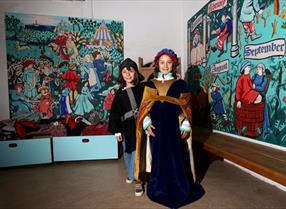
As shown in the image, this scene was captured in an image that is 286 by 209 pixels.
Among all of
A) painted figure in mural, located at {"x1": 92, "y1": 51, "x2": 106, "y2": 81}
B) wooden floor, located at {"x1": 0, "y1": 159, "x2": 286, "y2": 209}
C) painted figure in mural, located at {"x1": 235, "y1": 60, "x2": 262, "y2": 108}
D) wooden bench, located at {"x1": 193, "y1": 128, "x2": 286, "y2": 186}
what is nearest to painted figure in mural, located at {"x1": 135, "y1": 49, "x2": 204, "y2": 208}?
wooden floor, located at {"x1": 0, "y1": 159, "x2": 286, "y2": 209}

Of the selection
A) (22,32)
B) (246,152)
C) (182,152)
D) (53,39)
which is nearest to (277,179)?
(246,152)

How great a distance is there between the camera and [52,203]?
5.05 feet

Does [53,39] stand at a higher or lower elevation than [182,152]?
higher

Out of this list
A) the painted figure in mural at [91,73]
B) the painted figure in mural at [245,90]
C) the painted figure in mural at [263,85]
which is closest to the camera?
the painted figure in mural at [263,85]

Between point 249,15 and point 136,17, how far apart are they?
165cm

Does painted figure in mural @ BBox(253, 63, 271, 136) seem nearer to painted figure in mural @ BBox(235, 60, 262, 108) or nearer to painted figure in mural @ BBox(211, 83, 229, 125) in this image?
painted figure in mural @ BBox(235, 60, 262, 108)

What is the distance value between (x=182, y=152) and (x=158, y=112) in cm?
35

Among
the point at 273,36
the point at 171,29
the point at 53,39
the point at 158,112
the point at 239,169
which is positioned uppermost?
the point at 171,29

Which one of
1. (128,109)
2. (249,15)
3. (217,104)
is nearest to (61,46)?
(128,109)

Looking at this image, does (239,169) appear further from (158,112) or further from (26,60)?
(26,60)

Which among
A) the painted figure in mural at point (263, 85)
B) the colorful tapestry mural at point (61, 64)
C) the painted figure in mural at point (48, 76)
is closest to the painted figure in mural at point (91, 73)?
the colorful tapestry mural at point (61, 64)

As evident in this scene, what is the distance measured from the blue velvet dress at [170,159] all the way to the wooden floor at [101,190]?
0.29 feet

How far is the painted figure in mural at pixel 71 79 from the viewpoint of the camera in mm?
2812

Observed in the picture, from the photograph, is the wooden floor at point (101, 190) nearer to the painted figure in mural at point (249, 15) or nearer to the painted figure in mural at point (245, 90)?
the painted figure in mural at point (245, 90)
